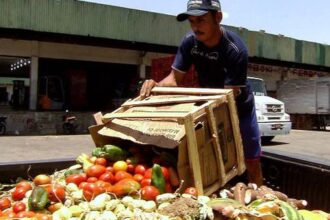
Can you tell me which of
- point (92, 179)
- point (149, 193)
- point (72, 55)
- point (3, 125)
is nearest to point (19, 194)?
point (92, 179)

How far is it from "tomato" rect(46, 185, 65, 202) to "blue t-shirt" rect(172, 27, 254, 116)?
5.30 feet

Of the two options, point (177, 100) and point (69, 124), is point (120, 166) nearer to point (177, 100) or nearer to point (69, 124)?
point (177, 100)

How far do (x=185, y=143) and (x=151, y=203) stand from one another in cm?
48

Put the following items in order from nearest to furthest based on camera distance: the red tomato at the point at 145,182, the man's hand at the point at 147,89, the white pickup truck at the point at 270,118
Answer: the red tomato at the point at 145,182 → the man's hand at the point at 147,89 → the white pickup truck at the point at 270,118

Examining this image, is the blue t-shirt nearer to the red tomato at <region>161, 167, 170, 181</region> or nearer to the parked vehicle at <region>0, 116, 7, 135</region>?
the red tomato at <region>161, 167, 170, 181</region>

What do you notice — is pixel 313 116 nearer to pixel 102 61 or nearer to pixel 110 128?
pixel 102 61

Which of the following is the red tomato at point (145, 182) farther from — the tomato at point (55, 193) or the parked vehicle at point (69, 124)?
the parked vehicle at point (69, 124)

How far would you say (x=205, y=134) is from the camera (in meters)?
3.46

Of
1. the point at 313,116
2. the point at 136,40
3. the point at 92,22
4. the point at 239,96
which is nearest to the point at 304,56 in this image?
the point at 313,116

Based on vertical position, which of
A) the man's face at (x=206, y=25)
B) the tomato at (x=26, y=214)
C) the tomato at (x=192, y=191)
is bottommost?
the tomato at (x=26, y=214)

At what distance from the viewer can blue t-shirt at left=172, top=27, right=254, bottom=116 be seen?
12.7 ft

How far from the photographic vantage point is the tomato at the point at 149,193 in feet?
10.6

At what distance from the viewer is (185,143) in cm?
324

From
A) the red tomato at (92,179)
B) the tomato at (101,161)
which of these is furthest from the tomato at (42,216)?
the tomato at (101,161)
